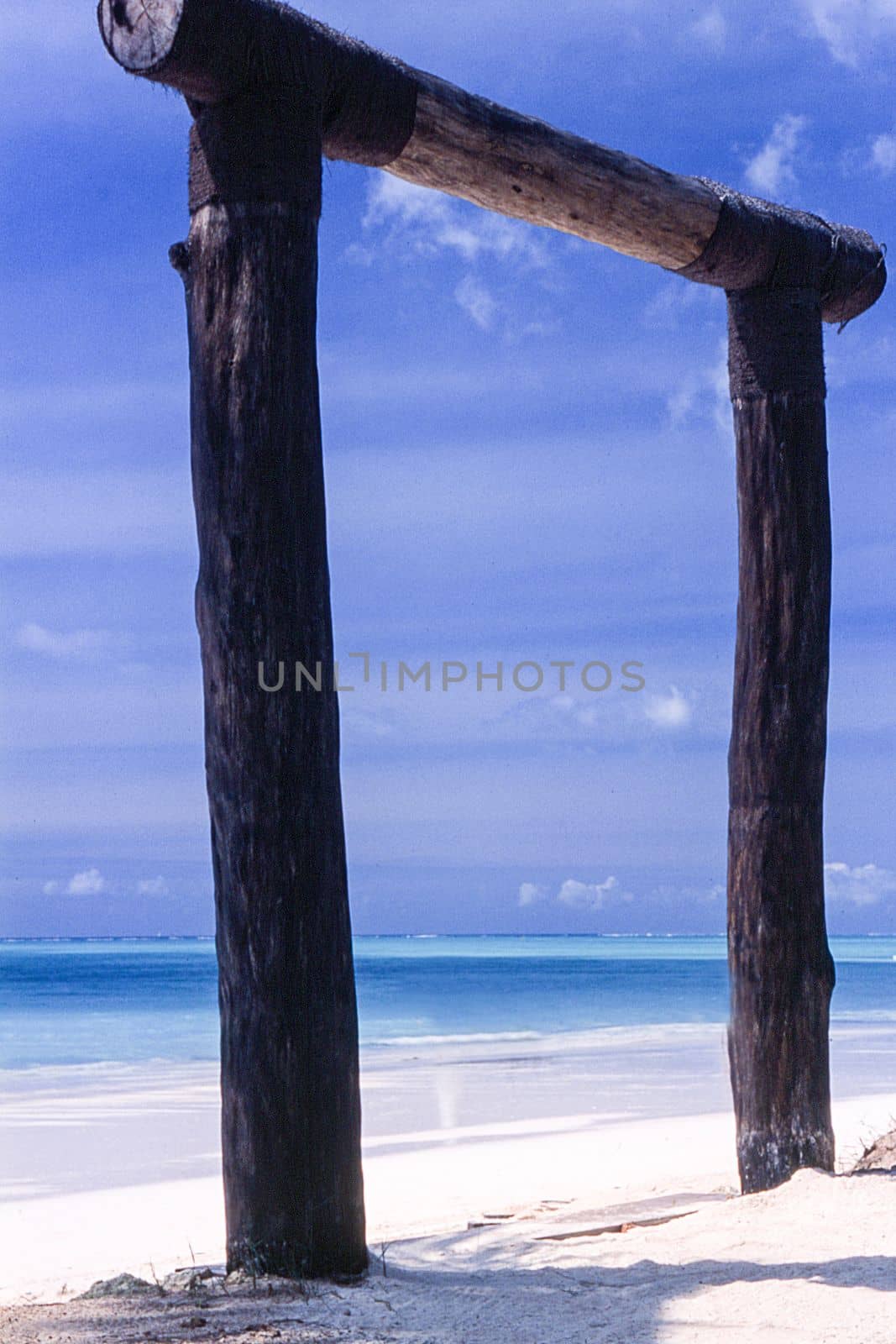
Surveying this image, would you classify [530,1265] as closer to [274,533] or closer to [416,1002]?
[274,533]

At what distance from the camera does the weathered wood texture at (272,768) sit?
→ 328 centimetres

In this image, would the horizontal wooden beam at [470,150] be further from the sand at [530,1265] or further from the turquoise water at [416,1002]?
the turquoise water at [416,1002]

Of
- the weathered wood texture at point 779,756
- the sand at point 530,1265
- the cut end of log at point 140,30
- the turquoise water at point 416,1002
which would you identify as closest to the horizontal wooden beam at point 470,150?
the cut end of log at point 140,30

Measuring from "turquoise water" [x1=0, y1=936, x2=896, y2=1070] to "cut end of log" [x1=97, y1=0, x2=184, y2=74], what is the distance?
14375 mm

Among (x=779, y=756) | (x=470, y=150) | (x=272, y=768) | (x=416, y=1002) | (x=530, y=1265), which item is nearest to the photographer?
(x=272, y=768)

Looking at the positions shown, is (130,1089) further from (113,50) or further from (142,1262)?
(113,50)

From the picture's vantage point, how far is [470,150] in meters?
3.97

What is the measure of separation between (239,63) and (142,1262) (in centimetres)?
418

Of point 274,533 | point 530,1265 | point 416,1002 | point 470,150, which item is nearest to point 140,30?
point 470,150

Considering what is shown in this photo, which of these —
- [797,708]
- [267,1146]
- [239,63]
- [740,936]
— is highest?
[239,63]

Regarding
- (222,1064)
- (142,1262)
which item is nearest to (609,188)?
(222,1064)

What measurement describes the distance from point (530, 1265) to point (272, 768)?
164cm

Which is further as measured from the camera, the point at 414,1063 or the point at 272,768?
the point at 414,1063

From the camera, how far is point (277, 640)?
334 cm
